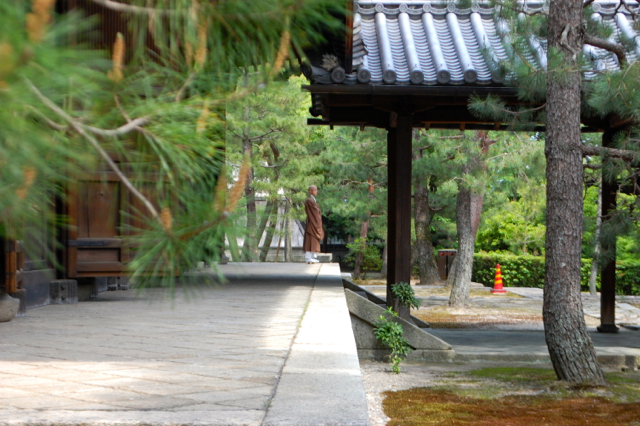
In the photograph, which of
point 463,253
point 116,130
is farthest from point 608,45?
point 463,253

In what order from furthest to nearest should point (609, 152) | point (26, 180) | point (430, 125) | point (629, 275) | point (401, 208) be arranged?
point (629, 275)
point (430, 125)
point (401, 208)
point (609, 152)
point (26, 180)

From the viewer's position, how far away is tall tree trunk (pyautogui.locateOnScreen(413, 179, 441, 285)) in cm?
1915

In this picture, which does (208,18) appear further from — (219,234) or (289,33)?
(219,234)

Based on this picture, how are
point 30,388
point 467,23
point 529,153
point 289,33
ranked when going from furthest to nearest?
1. point 529,153
2. point 467,23
3. point 30,388
4. point 289,33

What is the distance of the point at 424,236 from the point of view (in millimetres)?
19859

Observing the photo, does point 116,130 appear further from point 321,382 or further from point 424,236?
point 424,236

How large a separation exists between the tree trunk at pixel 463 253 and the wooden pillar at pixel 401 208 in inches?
214

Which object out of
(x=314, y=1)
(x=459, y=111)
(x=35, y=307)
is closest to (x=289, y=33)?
(x=314, y=1)

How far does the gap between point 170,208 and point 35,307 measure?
539 cm

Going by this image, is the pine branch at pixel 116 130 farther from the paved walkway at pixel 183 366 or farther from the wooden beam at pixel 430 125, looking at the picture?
the wooden beam at pixel 430 125

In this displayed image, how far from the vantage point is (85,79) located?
1.22 metres

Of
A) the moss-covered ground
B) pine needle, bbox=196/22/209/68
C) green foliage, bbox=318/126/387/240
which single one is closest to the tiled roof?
the moss-covered ground

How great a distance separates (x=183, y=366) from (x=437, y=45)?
23.4 ft

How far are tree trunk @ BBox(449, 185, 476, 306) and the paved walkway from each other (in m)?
8.36
